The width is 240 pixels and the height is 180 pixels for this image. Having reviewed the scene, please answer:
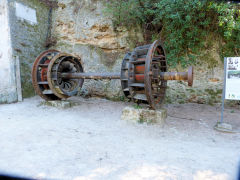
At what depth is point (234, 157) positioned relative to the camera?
226 cm

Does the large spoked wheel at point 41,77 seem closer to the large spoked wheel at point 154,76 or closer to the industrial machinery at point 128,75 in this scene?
→ the industrial machinery at point 128,75

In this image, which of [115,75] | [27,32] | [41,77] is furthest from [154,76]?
[27,32]

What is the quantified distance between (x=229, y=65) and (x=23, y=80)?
699 centimetres

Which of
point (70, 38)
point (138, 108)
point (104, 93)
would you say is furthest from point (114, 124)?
point (70, 38)

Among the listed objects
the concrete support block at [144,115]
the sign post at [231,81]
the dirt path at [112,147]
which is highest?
the sign post at [231,81]

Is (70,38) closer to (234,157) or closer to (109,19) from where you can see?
(109,19)

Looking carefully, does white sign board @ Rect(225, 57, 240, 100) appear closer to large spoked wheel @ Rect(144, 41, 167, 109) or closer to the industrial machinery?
the industrial machinery

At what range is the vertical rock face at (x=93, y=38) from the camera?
260 inches

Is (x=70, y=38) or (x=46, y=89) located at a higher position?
(x=70, y=38)

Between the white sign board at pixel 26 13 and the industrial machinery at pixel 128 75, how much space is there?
2.50 meters

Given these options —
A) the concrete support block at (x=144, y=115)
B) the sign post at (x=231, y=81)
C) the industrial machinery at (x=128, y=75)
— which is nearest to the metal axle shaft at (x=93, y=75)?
the industrial machinery at (x=128, y=75)

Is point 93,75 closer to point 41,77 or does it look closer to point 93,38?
point 41,77

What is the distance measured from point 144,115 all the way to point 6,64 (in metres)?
5.67

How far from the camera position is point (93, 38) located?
6992 millimetres
